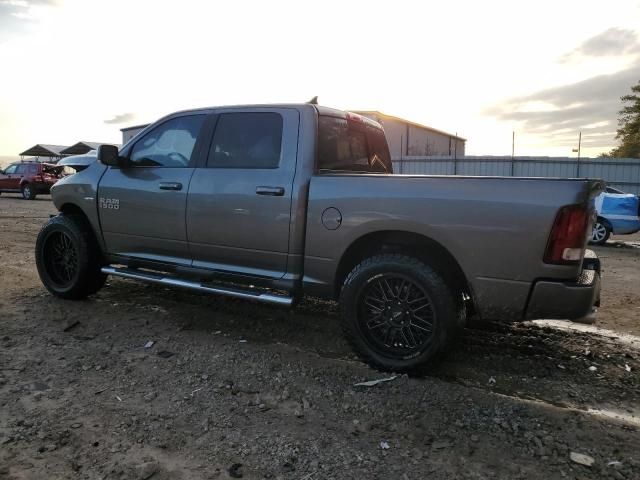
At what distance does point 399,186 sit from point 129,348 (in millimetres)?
2452

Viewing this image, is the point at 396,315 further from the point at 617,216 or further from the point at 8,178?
the point at 8,178

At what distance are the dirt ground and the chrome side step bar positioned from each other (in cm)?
39

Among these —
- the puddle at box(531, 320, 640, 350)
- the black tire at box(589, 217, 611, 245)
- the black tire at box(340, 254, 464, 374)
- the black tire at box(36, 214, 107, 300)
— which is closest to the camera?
the black tire at box(340, 254, 464, 374)

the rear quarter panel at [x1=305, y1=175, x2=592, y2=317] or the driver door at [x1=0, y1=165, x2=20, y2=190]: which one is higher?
the driver door at [x1=0, y1=165, x2=20, y2=190]

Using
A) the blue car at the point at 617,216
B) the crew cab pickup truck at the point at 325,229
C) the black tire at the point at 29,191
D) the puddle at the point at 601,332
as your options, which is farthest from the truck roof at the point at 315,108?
the black tire at the point at 29,191

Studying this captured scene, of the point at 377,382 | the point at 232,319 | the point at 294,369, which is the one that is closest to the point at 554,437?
the point at 377,382

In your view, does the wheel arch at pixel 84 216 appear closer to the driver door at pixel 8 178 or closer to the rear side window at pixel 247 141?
the rear side window at pixel 247 141

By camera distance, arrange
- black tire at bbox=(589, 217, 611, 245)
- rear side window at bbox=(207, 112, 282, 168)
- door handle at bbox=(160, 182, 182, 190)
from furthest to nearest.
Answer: black tire at bbox=(589, 217, 611, 245) → door handle at bbox=(160, 182, 182, 190) → rear side window at bbox=(207, 112, 282, 168)

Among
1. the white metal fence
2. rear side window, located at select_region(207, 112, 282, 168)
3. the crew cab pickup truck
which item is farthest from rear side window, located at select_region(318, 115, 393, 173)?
the white metal fence

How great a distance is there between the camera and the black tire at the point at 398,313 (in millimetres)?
3263

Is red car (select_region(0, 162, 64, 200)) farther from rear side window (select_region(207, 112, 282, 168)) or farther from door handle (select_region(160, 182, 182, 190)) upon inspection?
rear side window (select_region(207, 112, 282, 168))

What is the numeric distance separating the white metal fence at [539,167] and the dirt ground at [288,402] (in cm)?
1667

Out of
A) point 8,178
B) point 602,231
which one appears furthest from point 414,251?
point 8,178

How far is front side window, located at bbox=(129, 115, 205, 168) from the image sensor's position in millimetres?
4484
